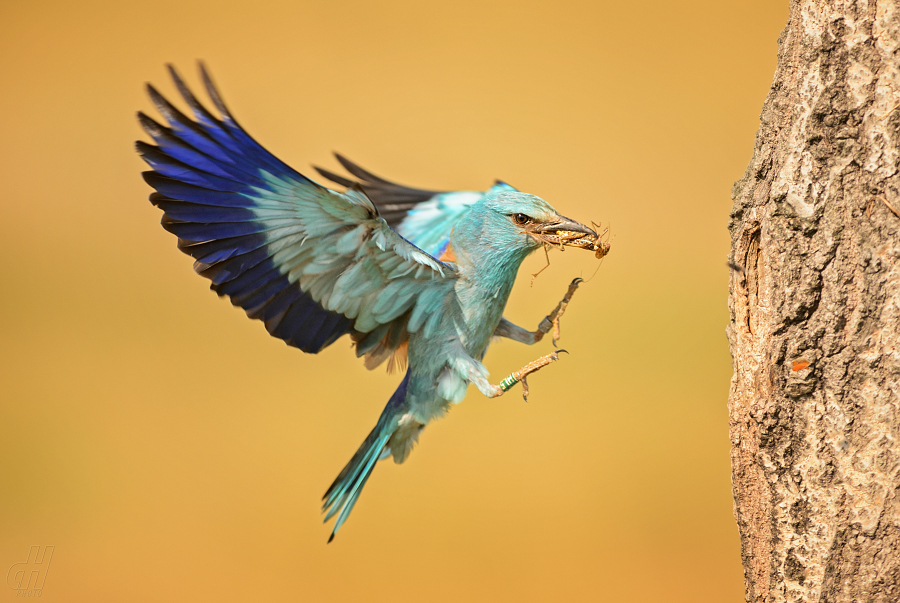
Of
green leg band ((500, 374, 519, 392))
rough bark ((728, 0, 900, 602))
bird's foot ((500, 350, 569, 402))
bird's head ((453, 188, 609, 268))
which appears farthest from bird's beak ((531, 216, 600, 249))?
rough bark ((728, 0, 900, 602))

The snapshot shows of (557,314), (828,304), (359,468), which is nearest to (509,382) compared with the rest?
(557,314)

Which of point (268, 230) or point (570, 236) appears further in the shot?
point (570, 236)

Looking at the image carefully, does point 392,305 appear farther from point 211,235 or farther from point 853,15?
point 853,15

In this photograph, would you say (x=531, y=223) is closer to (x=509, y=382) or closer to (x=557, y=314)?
(x=557, y=314)

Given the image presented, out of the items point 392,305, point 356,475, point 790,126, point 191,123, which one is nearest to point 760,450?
point 790,126

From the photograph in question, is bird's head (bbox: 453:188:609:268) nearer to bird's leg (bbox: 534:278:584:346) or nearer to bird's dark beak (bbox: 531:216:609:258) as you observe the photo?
bird's dark beak (bbox: 531:216:609:258)

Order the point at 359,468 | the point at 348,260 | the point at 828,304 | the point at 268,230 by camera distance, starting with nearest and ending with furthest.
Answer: the point at 828,304 → the point at 268,230 → the point at 348,260 → the point at 359,468
